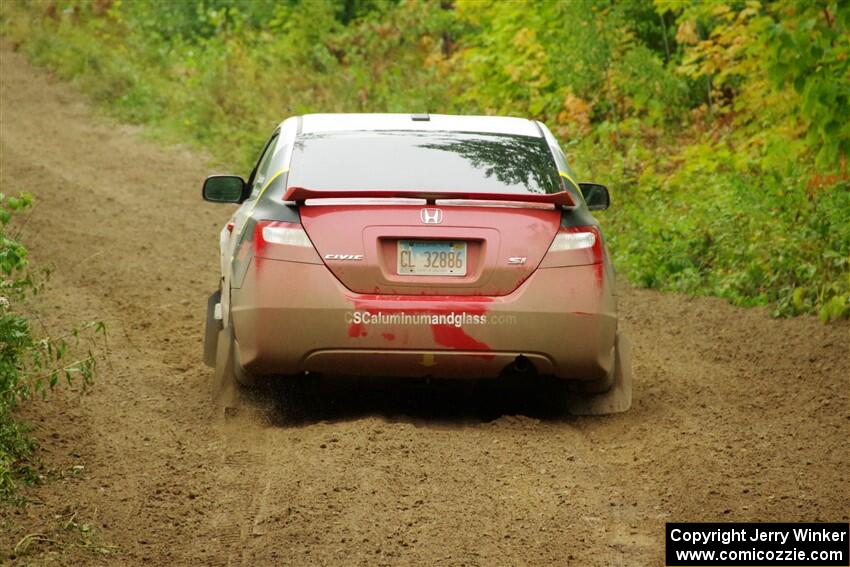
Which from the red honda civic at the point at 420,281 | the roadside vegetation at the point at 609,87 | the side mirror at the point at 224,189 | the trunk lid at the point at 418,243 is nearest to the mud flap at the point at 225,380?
the red honda civic at the point at 420,281

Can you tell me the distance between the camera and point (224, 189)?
28.0 ft

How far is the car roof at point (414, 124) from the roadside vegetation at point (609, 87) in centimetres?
216

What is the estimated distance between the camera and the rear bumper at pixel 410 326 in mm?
6953

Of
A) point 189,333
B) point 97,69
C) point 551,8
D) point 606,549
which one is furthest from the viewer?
point 97,69

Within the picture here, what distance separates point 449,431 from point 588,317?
881 millimetres

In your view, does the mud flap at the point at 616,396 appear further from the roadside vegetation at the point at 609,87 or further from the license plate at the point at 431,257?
the roadside vegetation at the point at 609,87

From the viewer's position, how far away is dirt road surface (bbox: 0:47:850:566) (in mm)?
5398

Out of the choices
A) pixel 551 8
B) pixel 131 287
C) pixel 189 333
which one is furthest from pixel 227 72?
pixel 189 333

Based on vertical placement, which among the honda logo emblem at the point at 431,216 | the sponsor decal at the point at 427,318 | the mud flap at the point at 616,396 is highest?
the honda logo emblem at the point at 431,216

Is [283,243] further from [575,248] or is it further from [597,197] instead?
[597,197]

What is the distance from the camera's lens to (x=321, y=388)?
8.38m

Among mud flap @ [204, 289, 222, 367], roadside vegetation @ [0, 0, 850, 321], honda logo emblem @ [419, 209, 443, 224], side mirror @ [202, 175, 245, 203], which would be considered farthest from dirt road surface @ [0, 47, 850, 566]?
roadside vegetation @ [0, 0, 850, 321]

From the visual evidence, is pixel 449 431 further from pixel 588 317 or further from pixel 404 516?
pixel 404 516

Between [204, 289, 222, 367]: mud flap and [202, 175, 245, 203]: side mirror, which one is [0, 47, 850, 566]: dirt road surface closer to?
[204, 289, 222, 367]: mud flap
